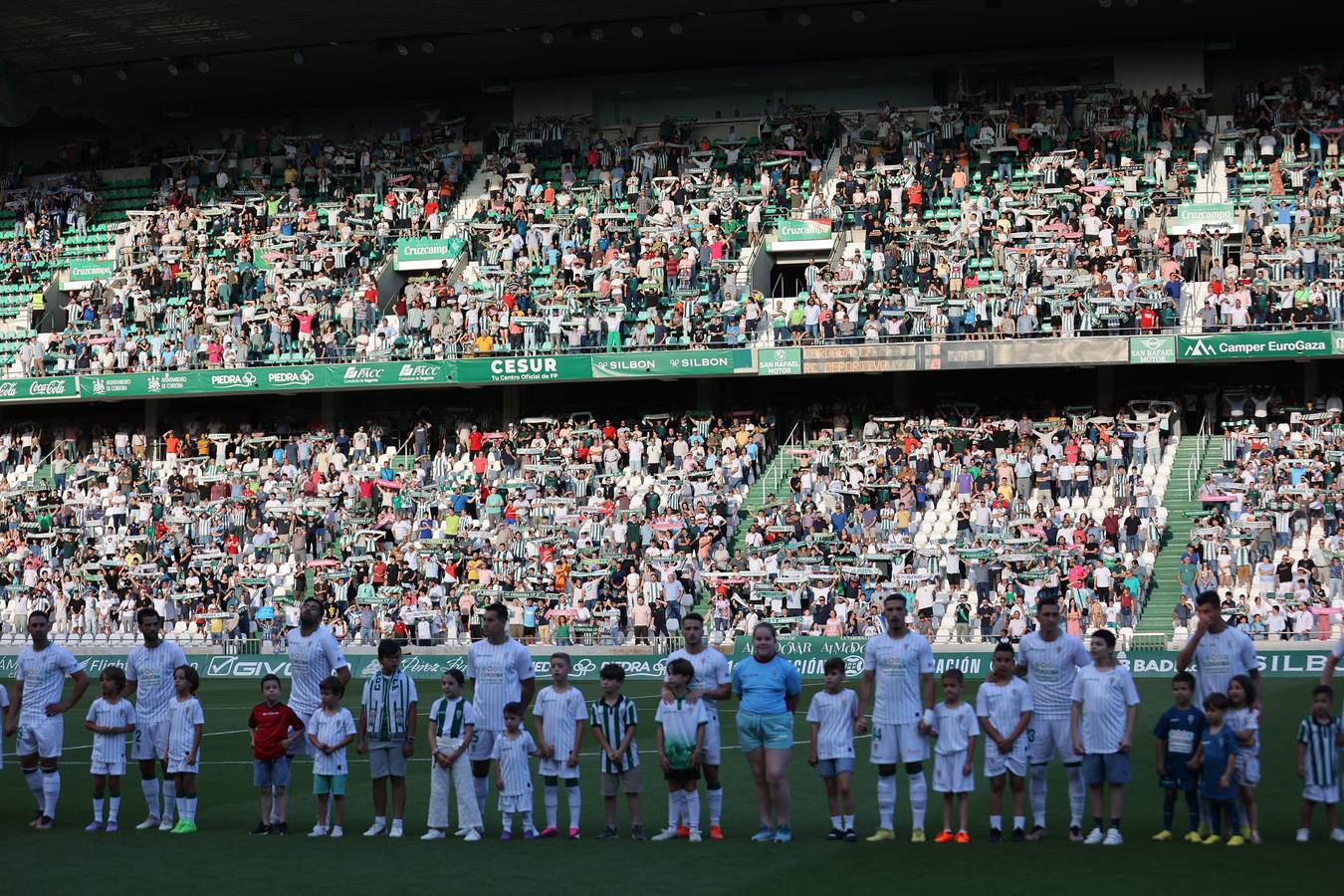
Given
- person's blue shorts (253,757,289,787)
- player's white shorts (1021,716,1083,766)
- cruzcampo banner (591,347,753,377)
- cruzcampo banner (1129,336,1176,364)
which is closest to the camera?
player's white shorts (1021,716,1083,766)

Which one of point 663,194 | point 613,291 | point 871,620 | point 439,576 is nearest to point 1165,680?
point 871,620

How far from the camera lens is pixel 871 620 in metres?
32.9

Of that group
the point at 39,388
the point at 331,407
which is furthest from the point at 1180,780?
the point at 39,388

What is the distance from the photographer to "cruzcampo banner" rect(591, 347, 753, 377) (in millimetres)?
40656

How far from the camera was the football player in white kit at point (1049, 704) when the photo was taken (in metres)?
14.5

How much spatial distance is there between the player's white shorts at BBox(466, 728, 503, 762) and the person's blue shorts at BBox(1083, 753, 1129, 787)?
15.5 ft

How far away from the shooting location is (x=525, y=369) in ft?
136

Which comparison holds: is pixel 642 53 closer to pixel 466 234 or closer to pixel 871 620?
pixel 466 234

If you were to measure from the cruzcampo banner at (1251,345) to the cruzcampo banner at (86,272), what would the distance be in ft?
89.5

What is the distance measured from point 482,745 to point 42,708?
4.24 metres

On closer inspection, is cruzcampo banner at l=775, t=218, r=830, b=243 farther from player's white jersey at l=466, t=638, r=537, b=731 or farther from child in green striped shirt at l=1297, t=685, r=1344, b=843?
child in green striped shirt at l=1297, t=685, r=1344, b=843

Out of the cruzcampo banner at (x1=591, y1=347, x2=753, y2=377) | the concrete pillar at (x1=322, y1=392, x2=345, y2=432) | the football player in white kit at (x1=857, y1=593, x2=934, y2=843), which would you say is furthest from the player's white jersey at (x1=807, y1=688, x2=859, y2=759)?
the concrete pillar at (x1=322, y1=392, x2=345, y2=432)

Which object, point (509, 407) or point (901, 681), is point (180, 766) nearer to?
point (901, 681)

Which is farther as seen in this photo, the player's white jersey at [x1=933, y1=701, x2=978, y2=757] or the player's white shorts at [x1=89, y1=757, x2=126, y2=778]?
the player's white shorts at [x1=89, y1=757, x2=126, y2=778]
